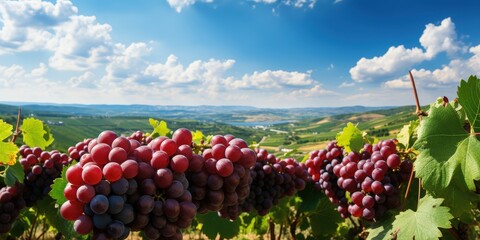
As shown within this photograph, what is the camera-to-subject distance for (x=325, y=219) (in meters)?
5.92

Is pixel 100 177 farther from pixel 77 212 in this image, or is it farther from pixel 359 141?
pixel 359 141

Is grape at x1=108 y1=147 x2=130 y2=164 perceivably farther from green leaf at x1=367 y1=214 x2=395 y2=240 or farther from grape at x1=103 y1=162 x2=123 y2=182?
green leaf at x1=367 y1=214 x2=395 y2=240

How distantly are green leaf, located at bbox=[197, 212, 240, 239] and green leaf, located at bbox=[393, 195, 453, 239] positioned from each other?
2.97 meters

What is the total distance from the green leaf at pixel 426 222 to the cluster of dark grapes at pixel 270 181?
173 cm

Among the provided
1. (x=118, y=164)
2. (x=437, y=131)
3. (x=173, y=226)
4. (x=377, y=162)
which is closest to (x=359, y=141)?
(x=377, y=162)

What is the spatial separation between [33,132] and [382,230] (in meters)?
4.25

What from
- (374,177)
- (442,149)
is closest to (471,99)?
(442,149)

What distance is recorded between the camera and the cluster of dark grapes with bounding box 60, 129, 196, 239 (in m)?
1.96

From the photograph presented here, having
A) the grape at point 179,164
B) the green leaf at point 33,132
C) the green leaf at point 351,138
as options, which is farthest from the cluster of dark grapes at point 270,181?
the green leaf at point 33,132

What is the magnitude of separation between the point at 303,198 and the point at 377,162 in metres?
1.94

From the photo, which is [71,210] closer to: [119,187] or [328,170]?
[119,187]

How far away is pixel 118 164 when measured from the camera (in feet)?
6.77

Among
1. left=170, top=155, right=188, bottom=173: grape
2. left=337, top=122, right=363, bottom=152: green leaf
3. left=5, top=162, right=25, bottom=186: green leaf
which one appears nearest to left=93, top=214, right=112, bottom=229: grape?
left=170, top=155, right=188, bottom=173: grape

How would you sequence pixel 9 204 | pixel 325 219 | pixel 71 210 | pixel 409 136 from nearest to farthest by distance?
pixel 71 210 < pixel 409 136 < pixel 9 204 < pixel 325 219
